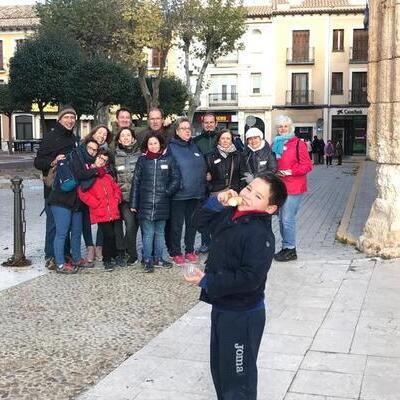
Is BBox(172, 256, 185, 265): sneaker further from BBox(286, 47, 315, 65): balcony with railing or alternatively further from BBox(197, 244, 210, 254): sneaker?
BBox(286, 47, 315, 65): balcony with railing

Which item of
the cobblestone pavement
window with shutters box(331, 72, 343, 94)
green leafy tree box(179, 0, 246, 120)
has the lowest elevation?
the cobblestone pavement

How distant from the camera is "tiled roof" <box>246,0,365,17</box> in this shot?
44.5m

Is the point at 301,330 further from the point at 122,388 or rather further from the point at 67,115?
the point at 67,115

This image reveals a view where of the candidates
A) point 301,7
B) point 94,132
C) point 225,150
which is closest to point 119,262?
point 94,132

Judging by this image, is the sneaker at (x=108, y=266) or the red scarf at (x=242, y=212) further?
the sneaker at (x=108, y=266)

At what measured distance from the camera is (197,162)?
7.20 m

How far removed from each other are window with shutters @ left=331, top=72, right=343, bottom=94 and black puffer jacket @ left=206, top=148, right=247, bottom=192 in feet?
131

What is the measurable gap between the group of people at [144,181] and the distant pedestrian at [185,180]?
0.01 meters

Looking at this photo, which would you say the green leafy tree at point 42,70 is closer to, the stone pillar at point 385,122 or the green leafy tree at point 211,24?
the green leafy tree at point 211,24

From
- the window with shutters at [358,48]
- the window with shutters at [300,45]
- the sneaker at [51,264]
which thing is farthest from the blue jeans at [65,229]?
the window with shutters at [358,48]

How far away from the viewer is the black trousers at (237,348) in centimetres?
279

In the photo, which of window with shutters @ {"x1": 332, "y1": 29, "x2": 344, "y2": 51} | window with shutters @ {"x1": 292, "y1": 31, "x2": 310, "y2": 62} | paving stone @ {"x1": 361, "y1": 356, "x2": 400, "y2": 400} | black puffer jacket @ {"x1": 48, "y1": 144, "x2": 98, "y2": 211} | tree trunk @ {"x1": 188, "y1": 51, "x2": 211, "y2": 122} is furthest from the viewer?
window with shutters @ {"x1": 292, "y1": 31, "x2": 310, "y2": 62}

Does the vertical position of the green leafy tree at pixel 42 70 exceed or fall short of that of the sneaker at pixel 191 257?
it exceeds it

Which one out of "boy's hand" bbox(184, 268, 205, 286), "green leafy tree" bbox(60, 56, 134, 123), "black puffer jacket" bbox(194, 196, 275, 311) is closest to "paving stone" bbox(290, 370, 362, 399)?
"black puffer jacket" bbox(194, 196, 275, 311)
